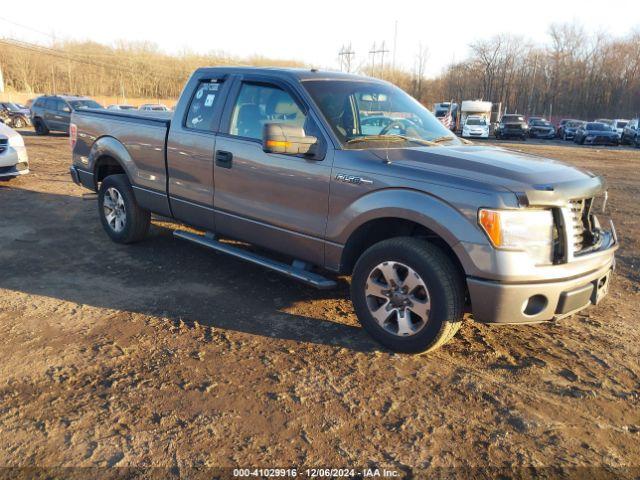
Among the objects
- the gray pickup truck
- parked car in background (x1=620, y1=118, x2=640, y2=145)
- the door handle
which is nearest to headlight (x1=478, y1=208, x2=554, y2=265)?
the gray pickup truck

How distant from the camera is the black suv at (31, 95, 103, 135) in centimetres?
2189

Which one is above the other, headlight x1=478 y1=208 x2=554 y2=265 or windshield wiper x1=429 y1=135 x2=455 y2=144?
windshield wiper x1=429 y1=135 x2=455 y2=144

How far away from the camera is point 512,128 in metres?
35.0

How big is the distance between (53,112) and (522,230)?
23.4 meters

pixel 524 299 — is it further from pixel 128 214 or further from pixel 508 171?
pixel 128 214

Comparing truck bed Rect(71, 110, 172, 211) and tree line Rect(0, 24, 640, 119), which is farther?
tree line Rect(0, 24, 640, 119)

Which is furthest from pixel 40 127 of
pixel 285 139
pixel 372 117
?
pixel 285 139

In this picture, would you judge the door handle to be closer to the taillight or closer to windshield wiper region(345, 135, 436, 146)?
windshield wiper region(345, 135, 436, 146)

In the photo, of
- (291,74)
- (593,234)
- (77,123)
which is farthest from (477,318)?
(77,123)

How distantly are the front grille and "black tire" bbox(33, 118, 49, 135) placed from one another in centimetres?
2389

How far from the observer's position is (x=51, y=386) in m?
3.08

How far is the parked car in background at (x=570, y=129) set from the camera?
1486 inches

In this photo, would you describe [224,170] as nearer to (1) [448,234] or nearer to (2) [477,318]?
(1) [448,234]

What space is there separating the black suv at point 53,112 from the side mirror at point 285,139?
21.0 metres
